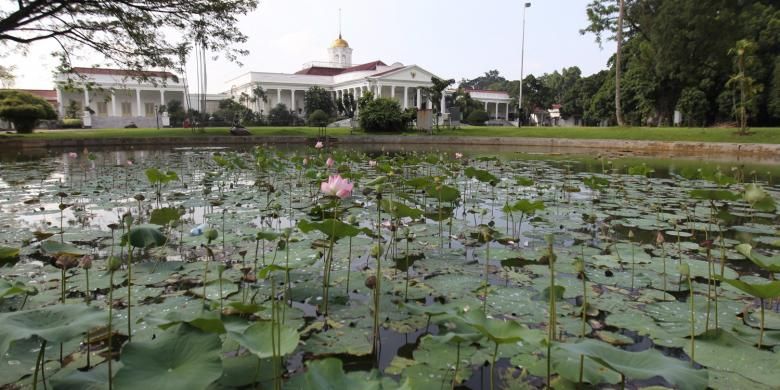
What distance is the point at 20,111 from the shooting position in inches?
757

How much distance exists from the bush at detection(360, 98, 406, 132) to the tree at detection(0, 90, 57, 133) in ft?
48.6

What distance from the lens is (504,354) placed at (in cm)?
154

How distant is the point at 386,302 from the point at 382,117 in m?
22.4

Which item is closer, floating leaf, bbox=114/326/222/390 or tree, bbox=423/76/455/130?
floating leaf, bbox=114/326/222/390

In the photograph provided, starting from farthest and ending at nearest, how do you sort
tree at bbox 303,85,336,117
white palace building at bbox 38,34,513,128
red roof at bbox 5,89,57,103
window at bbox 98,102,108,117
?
window at bbox 98,102,108,117 < white palace building at bbox 38,34,513,128 < red roof at bbox 5,89,57,103 < tree at bbox 303,85,336,117

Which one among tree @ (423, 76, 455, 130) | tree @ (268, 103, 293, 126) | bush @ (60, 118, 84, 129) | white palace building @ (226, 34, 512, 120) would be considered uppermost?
white palace building @ (226, 34, 512, 120)

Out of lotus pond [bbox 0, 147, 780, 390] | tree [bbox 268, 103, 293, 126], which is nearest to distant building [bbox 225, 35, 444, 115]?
tree [bbox 268, 103, 293, 126]

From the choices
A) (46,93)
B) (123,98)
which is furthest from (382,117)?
(46,93)

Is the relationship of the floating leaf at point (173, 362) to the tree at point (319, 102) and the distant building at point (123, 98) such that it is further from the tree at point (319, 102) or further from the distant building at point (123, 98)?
the distant building at point (123, 98)

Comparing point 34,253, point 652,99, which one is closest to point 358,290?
point 34,253

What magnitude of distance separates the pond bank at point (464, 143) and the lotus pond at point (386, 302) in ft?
38.6

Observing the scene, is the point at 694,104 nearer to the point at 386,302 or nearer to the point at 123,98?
the point at 386,302

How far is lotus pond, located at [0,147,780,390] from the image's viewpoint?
109 cm

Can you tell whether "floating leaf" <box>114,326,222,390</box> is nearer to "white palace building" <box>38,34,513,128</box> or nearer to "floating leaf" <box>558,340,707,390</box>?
"floating leaf" <box>558,340,707,390</box>
